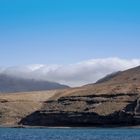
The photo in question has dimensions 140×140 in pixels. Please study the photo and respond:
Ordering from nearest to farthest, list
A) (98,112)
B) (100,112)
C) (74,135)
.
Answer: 1. (74,135)
2. (98,112)
3. (100,112)

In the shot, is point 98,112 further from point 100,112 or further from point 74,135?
point 74,135

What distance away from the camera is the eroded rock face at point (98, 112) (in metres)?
177

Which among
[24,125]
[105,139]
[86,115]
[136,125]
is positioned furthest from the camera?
[24,125]

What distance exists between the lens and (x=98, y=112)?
183 meters

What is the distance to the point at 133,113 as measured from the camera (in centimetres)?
17525

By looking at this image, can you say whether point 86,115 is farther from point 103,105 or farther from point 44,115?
point 44,115

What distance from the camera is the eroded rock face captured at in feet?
581

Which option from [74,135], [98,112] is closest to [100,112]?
[98,112]

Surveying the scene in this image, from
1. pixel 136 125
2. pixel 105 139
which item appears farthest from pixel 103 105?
pixel 105 139

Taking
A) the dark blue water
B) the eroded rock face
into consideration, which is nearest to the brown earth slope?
the eroded rock face

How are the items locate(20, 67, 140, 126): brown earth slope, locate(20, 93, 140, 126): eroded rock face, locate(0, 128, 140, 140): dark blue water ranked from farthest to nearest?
locate(20, 67, 140, 126): brown earth slope
locate(20, 93, 140, 126): eroded rock face
locate(0, 128, 140, 140): dark blue water

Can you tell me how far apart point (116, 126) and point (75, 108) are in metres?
23.7

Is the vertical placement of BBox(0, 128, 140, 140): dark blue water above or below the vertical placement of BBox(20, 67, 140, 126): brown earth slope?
below

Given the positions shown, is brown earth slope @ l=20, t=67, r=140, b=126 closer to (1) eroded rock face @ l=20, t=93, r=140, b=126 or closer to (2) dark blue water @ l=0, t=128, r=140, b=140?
(1) eroded rock face @ l=20, t=93, r=140, b=126
